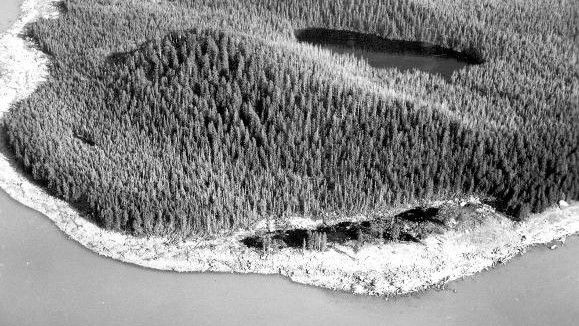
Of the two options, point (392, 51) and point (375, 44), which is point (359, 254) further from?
point (375, 44)

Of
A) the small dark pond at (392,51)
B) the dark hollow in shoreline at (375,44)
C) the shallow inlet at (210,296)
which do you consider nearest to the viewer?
the shallow inlet at (210,296)

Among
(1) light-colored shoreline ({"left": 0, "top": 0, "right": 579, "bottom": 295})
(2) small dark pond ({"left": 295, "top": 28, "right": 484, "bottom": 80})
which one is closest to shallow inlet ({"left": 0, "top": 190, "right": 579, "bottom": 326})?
(1) light-colored shoreline ({"left": 0, "top": 0, "right": 579, "bottom": 295})

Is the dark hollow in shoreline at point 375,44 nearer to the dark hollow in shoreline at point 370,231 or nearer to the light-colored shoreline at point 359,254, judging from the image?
the light-colored shoreline at point 359,254

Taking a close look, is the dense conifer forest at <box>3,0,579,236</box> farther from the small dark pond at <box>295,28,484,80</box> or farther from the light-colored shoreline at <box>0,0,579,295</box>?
the small dark pond at <box>295,28,484,80</box>

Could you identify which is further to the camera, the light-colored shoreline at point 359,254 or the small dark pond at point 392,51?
the small dark pond at point 392,51

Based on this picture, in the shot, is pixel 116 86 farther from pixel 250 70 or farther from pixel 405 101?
pixel 405 101

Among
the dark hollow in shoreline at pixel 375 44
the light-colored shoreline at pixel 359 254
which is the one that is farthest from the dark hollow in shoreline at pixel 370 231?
the dark hollow in shoreline at pixel 375 44

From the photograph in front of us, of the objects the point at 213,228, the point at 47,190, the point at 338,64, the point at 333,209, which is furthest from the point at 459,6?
the point at 47,190
